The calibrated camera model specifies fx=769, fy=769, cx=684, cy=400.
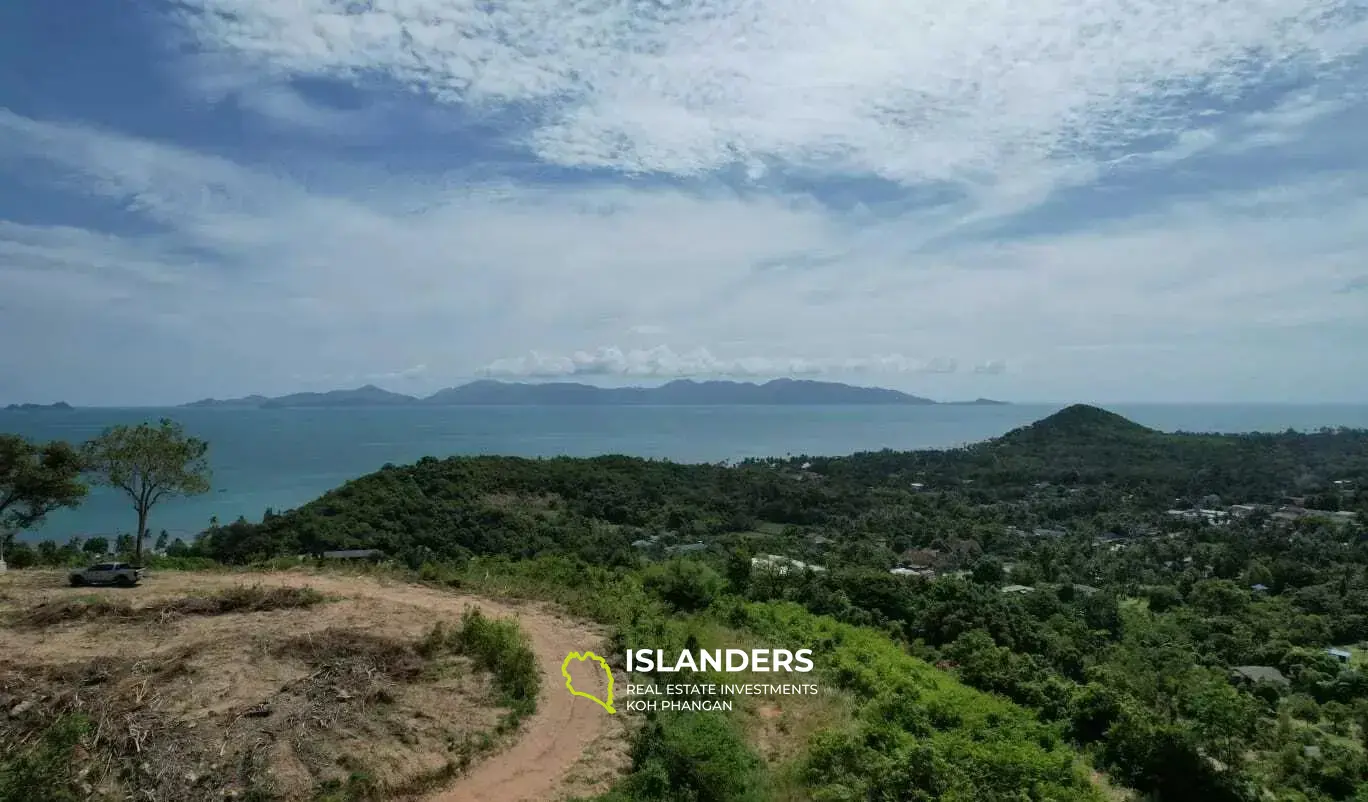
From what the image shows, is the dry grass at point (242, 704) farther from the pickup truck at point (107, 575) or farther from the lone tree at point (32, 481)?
the lone tree at point (32, 481)

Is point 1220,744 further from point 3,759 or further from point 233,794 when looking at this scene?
point 3,759

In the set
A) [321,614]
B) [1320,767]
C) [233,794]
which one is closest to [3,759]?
[233,794]

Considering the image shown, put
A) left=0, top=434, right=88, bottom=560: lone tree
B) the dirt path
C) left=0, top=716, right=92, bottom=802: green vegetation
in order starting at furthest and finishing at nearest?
left=0, top=434, right=88, bottom=560: lone tree, the dirt path, left=0, top=716, right=92, bottom=802: green vegetation

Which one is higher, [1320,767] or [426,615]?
[426,615]

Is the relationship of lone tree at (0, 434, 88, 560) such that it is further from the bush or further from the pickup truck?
the bush

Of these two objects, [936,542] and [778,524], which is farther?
[778,524]

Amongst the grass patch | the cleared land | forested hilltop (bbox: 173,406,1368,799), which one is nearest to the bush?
the cleared land
